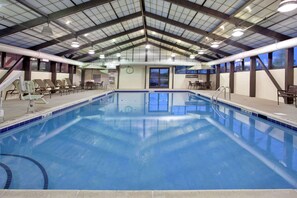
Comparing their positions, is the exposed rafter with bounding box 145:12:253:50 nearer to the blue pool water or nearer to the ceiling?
the ceiling

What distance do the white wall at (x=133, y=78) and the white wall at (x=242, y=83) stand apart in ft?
28.2

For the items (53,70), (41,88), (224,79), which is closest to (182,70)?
(224,79)

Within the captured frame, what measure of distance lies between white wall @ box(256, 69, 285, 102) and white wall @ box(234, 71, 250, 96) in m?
1.08

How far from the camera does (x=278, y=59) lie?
988 cm

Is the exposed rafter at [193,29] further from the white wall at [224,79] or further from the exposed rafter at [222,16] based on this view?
the white wall at [224,79]

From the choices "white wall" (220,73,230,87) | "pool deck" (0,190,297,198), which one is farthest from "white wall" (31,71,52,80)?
"white wall" (220,73,230,87)

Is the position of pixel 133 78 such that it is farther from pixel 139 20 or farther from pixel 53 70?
pixel 139 20

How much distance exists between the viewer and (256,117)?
259 inches

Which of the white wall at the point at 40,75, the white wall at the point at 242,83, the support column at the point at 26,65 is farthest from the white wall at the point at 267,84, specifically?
the white wall at the point at 40,75

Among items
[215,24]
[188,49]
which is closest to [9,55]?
[215,24]

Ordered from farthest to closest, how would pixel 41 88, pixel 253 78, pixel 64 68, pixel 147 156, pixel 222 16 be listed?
pixel 64 68
pixel 253 78
pixel 41 88
pixel 222 16
pixel 147 156

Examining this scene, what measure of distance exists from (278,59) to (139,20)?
7.50 m

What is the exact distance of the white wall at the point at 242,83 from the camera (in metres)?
12.5

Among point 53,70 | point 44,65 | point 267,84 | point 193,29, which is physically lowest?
point 267,84
